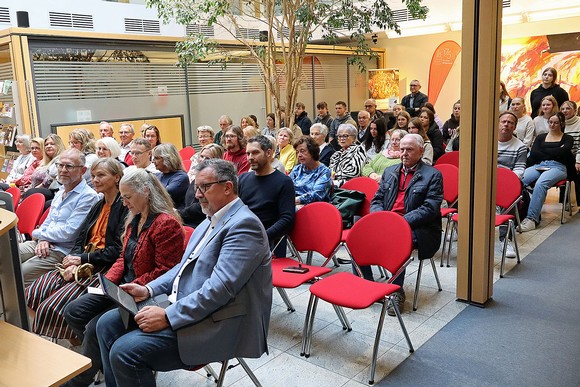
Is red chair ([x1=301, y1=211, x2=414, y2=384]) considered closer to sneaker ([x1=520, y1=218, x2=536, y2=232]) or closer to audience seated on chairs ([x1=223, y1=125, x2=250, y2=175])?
audience seated on chairs ([x1=223, y1=125, x2=250, y2=175])

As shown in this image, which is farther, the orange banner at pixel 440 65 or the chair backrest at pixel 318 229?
the orange banner at pixel 440 65

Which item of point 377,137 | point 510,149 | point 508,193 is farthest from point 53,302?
point 510,149

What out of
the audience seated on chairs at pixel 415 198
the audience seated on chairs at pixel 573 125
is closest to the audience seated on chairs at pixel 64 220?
the audience seated on chairs at pixel 415 198

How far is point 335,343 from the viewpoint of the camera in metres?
3.56

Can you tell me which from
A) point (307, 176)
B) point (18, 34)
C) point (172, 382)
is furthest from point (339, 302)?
point (18, 34)

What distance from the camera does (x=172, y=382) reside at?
3176 millimetres

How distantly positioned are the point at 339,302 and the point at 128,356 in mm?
1246

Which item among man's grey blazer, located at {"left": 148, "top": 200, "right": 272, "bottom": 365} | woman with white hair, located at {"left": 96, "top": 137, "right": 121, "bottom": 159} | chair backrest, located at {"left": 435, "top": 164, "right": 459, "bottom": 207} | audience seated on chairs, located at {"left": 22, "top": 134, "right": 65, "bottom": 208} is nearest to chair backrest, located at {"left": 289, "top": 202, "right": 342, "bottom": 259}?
man's grey blazer, located at {"left": 148, "top": 200, "right": 272, "bottom": 365}

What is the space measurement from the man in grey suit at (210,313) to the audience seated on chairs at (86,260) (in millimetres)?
732

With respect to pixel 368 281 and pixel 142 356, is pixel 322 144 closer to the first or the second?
pixel 368 281

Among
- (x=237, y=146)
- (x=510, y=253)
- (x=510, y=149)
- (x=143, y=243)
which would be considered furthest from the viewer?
(x=510, y=149)

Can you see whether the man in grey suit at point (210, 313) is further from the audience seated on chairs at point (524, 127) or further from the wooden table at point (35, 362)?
the audience seated on chairs at point (524, 127)

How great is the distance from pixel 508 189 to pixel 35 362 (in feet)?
14.2

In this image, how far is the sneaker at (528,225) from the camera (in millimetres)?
5926
